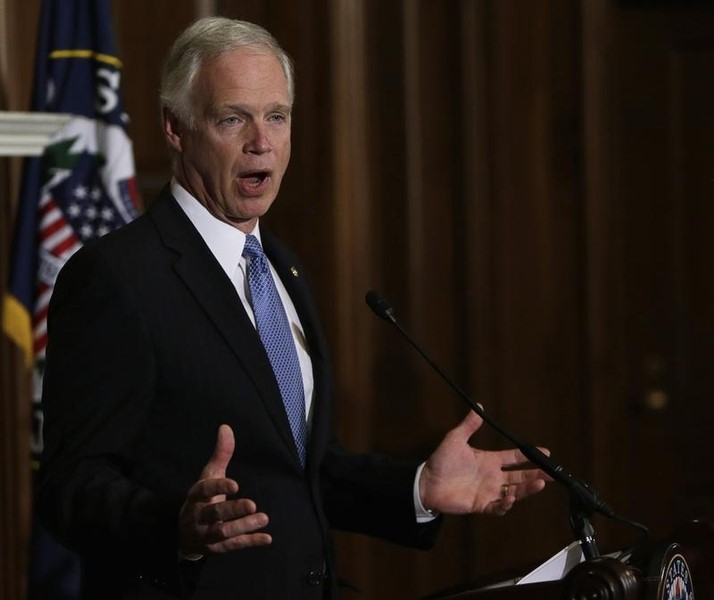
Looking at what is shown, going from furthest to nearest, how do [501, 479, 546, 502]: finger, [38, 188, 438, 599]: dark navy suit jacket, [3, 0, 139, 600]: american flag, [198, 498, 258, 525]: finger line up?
1. [3, 0, 139, 600]: american flag
2. [501, 479, 546, 502]: finger
3. [38, 188, 438, 599]: dark navy suit jacket
4. [198, 498, 258, 525]: finger

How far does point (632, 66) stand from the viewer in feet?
15.2

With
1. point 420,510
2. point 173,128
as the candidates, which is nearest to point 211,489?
point 420,510

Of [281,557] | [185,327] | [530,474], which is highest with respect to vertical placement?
[185,327]

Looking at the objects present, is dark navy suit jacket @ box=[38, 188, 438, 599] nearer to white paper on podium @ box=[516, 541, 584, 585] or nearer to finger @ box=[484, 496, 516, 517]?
finger @ box=[484, 496, 516, 517]

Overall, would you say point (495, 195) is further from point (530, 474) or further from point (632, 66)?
point (530, 474)

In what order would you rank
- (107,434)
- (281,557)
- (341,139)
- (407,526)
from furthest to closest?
(341,139) < (407,526) < (281,557) < (107,434)

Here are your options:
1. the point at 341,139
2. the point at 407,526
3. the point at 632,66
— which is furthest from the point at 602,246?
the point at 407,526

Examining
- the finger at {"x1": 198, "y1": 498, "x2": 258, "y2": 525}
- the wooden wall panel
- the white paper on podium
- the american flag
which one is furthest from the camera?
the wooden wall panel

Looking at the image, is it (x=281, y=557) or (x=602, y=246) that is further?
(x=602, y=246)

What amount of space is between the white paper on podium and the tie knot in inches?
28.2

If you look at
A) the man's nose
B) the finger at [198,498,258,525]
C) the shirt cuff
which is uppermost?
the man's nose

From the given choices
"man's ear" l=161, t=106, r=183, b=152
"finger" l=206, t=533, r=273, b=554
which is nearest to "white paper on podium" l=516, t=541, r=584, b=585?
"finger" l=206, t=533, r=273, b=554

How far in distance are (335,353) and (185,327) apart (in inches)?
99.9

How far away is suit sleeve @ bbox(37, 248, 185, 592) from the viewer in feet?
5.90
